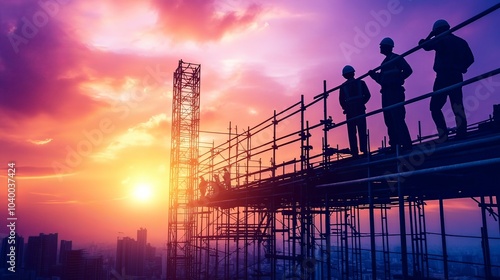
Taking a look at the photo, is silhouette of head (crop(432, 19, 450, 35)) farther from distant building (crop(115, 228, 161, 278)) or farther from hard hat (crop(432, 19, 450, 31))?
distant building (crop(115, 228, 161, 278))

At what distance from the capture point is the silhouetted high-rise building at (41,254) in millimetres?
40031

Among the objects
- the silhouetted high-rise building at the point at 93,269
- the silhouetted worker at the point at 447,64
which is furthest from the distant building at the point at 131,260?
the silhouetted worker at the point at 447,64

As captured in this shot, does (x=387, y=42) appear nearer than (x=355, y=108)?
Yes

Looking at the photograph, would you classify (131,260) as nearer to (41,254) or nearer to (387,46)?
(41,254)

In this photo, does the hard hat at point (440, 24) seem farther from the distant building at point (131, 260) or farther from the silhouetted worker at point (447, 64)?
the distant building at point (131, 260)

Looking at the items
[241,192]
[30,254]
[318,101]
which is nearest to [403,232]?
[318,101]

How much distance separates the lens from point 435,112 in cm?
603

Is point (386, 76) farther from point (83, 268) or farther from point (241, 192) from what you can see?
point (83, 268)

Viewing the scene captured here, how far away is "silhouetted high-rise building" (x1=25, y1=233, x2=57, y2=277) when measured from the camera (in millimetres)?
40031

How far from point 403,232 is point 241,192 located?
27.8ft

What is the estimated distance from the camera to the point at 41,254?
4081 cm

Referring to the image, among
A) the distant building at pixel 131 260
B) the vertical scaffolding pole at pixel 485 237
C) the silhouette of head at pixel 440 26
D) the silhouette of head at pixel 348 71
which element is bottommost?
the distant building at pixel 131 260

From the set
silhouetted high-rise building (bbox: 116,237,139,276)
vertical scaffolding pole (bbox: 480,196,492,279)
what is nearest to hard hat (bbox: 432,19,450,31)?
vertical scaffolding pole (bbox: 480,196,492,279)

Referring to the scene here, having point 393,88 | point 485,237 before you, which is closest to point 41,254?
point 485,237
